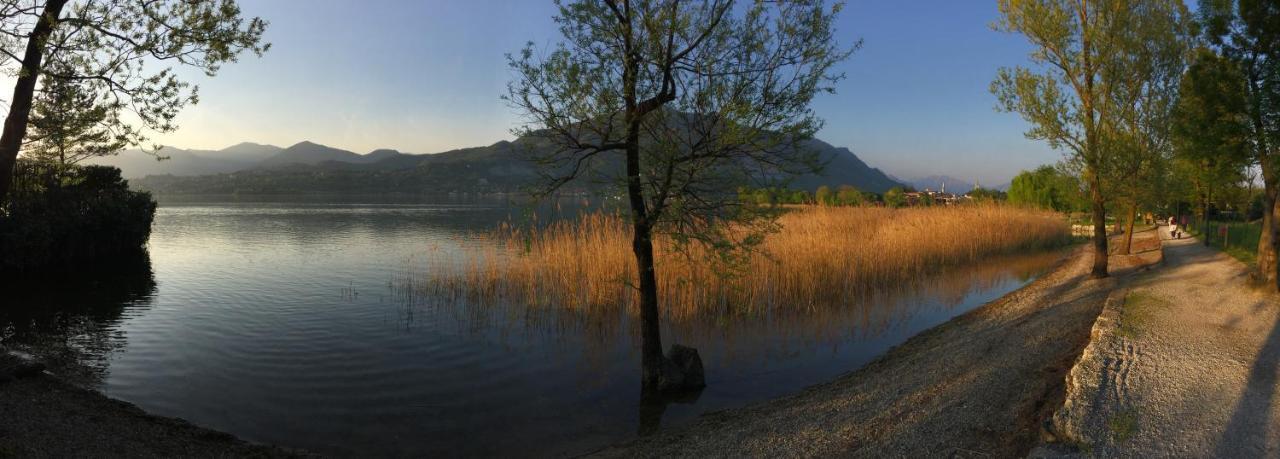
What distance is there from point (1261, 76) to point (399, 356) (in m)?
16.2

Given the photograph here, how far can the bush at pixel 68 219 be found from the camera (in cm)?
1625

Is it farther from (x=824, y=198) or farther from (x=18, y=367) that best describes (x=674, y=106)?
(x=824, y=198)

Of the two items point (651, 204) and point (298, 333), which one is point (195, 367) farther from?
point (651, 204)

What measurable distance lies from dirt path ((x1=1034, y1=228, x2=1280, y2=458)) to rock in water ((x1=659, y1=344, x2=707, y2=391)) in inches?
174

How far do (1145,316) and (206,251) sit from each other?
29163 millimetres

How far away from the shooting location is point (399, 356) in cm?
989

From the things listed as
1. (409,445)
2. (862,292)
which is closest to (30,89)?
(409,445)

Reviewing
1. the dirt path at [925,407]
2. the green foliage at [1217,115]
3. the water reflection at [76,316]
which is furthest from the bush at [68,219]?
the green foliage at [1217,115]

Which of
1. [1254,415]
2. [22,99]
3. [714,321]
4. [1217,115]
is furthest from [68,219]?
[1217,115]

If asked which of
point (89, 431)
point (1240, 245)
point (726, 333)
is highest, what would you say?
point (1240, 245)

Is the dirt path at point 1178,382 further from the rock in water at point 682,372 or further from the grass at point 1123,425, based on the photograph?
the rock in water at point 682,372

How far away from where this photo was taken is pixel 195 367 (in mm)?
9078

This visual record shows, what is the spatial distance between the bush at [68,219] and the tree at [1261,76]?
80.6 feet

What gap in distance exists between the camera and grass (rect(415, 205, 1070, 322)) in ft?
40.8
